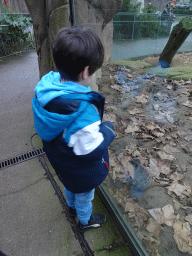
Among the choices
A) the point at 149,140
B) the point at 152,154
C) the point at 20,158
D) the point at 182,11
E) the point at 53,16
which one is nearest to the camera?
the point at 182,11

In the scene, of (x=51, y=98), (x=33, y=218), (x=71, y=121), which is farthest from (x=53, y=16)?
(x=33, y=218)

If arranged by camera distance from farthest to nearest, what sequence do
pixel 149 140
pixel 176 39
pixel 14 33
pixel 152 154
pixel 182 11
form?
pixel 14 33, pixel 149 140, pixel 152 154, pixel 176 39, pixel 182 11

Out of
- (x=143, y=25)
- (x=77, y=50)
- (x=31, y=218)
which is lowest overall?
(x=31, y=218)

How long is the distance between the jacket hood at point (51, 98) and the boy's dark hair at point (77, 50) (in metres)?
0.09

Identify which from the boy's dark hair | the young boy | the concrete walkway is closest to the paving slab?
the concrete walkway

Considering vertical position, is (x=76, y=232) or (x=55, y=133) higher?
(x=55, y=133)

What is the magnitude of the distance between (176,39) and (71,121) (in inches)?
26.7

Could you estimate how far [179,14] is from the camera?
87cm

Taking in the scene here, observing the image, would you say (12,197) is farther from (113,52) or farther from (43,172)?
(113,52)

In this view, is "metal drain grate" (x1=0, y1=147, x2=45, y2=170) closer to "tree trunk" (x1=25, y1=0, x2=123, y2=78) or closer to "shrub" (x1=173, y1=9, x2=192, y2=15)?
"tree trunk" (x1=25, y1=0, x2=123, y2=78)

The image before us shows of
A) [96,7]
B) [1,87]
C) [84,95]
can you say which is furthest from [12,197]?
[1,87]

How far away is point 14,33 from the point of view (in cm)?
711

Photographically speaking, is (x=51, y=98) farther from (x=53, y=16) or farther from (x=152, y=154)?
(x=53, y=16)

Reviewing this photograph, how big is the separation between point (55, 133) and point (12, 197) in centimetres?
121
